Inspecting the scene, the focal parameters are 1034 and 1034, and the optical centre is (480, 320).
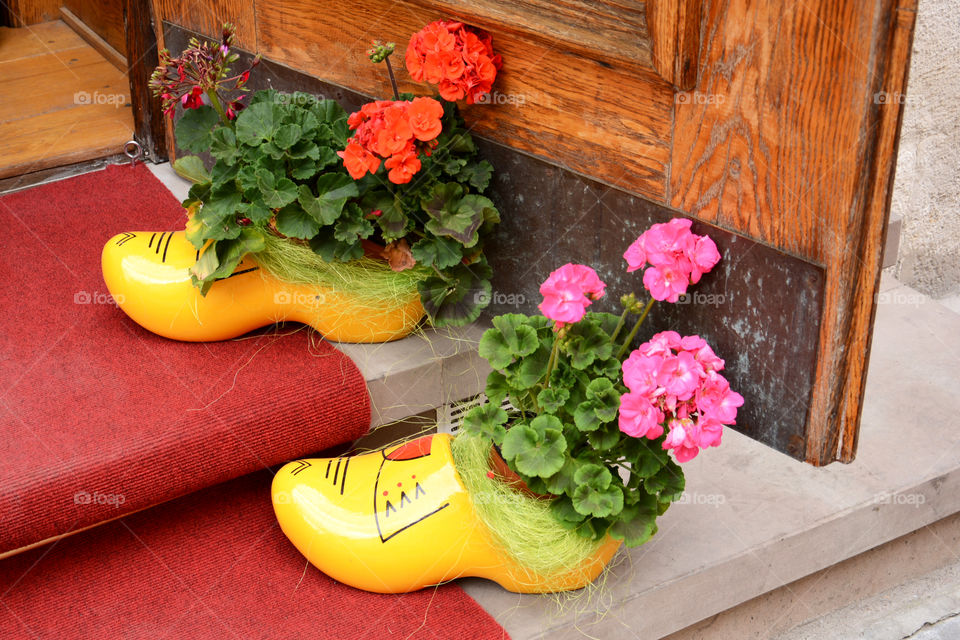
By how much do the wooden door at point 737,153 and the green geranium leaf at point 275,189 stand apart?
39 centimetres

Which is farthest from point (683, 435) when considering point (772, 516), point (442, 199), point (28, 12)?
point (28, 12)

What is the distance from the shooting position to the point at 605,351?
5.24 feet

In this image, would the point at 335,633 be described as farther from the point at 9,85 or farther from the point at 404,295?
the point at 9,85

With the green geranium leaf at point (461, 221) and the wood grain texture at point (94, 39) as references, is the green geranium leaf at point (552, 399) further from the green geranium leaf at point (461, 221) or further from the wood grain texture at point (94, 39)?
the wood grain texture at point (94, 39)

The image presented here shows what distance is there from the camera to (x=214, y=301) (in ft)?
6.36

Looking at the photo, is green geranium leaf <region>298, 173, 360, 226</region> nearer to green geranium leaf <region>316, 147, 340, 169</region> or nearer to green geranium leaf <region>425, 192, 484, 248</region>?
green geranium leaf <region>316, 147, 340, 169</region>

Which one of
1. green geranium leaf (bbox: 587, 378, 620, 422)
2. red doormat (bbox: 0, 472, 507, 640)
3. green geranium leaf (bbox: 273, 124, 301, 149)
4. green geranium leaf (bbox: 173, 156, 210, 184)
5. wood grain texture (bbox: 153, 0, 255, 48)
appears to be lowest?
red doormat (bbox: 0, 472, 507, 640)

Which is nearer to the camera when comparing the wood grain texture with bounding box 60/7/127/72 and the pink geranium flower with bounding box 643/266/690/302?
the pink geranium flower with bounding box 643/266/690/302

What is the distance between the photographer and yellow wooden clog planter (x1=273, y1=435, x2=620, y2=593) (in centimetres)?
163

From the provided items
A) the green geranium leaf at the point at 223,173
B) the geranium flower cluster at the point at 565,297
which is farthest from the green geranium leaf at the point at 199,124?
the geranium flower cluster at the point at 565,297

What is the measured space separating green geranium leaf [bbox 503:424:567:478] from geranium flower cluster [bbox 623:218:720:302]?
29 centimetres

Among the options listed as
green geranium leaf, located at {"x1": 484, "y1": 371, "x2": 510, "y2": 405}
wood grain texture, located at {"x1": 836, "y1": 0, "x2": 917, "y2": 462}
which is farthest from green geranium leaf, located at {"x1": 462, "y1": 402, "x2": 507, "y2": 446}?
wood grain texture, located at {"x1": 836, "y1": 0, "x2": 917, "y2": 462}

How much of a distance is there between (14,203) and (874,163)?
2.01 metres

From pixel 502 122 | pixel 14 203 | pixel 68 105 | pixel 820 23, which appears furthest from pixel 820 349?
pixel 68 105
